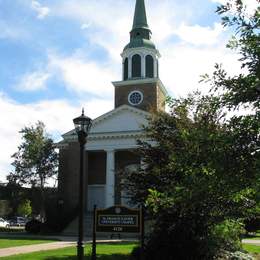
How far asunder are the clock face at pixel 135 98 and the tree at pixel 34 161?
10.5 metres

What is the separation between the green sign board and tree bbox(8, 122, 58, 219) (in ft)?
142

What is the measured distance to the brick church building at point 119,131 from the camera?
4734 centimetres

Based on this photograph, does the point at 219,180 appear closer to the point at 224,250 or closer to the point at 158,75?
the point at 224,250

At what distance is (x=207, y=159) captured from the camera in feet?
26.2

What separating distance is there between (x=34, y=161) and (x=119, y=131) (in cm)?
1319

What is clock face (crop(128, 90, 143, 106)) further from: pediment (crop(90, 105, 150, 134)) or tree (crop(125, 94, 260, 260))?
tree (crop(125, 94, 260, 260))

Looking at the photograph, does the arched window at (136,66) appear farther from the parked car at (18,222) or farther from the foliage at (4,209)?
the foliage at (4,209)

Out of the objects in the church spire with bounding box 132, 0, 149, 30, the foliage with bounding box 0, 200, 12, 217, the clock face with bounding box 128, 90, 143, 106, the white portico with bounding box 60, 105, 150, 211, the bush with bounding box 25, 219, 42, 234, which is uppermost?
the church spire with bounding box 132, 0, 149, 30

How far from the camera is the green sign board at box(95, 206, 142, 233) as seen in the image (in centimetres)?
1282

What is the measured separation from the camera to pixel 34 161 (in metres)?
55.7

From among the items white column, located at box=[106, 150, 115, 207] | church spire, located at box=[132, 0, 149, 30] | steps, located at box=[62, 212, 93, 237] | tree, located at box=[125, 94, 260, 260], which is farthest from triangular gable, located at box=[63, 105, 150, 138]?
tree, located at box=[125, 94, 260, 260]

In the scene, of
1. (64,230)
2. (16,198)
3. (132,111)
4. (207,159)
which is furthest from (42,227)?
(207,159)

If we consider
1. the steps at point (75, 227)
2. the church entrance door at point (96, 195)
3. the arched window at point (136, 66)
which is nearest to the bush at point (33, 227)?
the steps at point (75, 227)

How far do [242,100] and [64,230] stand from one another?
120ft
